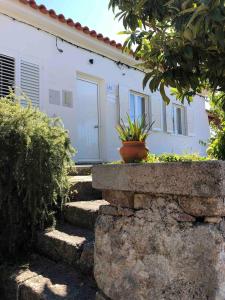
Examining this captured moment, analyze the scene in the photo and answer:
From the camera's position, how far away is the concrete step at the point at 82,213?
3.72 m

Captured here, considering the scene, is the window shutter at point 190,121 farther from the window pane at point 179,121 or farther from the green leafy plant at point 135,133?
the green leafy plant at point 135,133

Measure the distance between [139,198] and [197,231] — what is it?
0.46 metres

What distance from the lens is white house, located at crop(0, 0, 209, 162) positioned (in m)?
6.32

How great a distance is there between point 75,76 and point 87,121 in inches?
37.6

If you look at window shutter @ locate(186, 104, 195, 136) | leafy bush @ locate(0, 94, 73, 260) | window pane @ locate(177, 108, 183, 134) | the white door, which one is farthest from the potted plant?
window shutter @ locate(186, 104, 195, 136)

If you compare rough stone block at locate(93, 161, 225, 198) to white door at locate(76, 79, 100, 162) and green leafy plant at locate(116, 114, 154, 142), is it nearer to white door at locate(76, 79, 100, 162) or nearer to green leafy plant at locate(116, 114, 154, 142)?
green leafy plant at locate(116, 114, 154, 142)

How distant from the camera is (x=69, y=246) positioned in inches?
130

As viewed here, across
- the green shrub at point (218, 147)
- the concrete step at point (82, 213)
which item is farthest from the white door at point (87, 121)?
the green shrub at point (218, 147)

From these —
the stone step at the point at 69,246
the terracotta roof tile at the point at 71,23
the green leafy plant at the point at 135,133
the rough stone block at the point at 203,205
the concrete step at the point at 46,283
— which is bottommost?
the concrete step at the point at 46,283

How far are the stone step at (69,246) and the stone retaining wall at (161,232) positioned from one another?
488 millimetres

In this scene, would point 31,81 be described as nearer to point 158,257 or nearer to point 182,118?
point 158,257

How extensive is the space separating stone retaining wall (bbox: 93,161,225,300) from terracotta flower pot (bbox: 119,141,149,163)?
16 centimetres

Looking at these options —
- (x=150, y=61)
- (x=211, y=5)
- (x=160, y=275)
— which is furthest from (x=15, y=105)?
(x=211, y=5)

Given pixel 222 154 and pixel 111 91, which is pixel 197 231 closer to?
pixel 222 154
